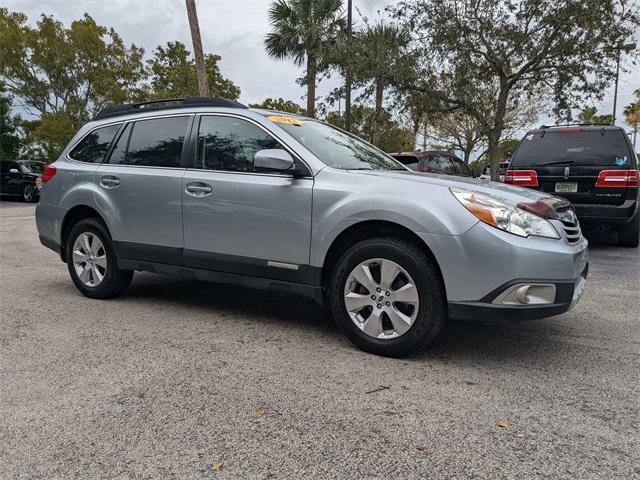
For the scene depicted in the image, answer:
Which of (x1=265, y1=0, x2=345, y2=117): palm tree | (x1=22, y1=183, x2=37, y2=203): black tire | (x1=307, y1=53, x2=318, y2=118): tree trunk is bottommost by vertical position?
(x1=22, y1=183, x2=37, y2=203): black tire

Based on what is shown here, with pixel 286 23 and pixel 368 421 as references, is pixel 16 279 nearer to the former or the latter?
pixel 368 421

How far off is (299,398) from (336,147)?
2.22 m

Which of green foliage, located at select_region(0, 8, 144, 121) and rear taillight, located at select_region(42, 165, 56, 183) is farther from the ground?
green foliage, located at select_region(0, 8, 144, 121)

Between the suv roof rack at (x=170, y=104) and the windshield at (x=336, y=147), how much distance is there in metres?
0.55

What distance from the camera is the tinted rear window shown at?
7.58 meters

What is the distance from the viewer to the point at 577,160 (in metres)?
7.73

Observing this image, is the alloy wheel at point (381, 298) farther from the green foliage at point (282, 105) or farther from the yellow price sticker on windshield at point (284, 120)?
the green foliage at point (282, 105)

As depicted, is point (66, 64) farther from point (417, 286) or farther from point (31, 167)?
point (417, 286)

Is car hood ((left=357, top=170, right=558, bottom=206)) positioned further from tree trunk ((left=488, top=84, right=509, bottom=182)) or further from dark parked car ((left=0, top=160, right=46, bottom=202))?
dark parked car ((left=0, top=160, right=46, bottom=202))

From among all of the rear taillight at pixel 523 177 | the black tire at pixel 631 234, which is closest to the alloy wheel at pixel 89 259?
the rear taillight at pixel 523 177

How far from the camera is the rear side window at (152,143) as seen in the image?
4.66m

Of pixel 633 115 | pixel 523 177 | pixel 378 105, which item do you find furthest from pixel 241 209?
pixel 633 115

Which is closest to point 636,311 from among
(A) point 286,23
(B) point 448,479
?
(B) point 448,479

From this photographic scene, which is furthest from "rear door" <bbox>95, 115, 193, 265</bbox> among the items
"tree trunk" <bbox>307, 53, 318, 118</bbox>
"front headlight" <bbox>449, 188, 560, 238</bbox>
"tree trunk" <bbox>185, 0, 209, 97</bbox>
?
"tree trunk" <bbox>307, 53, 318, 118</bbox>
